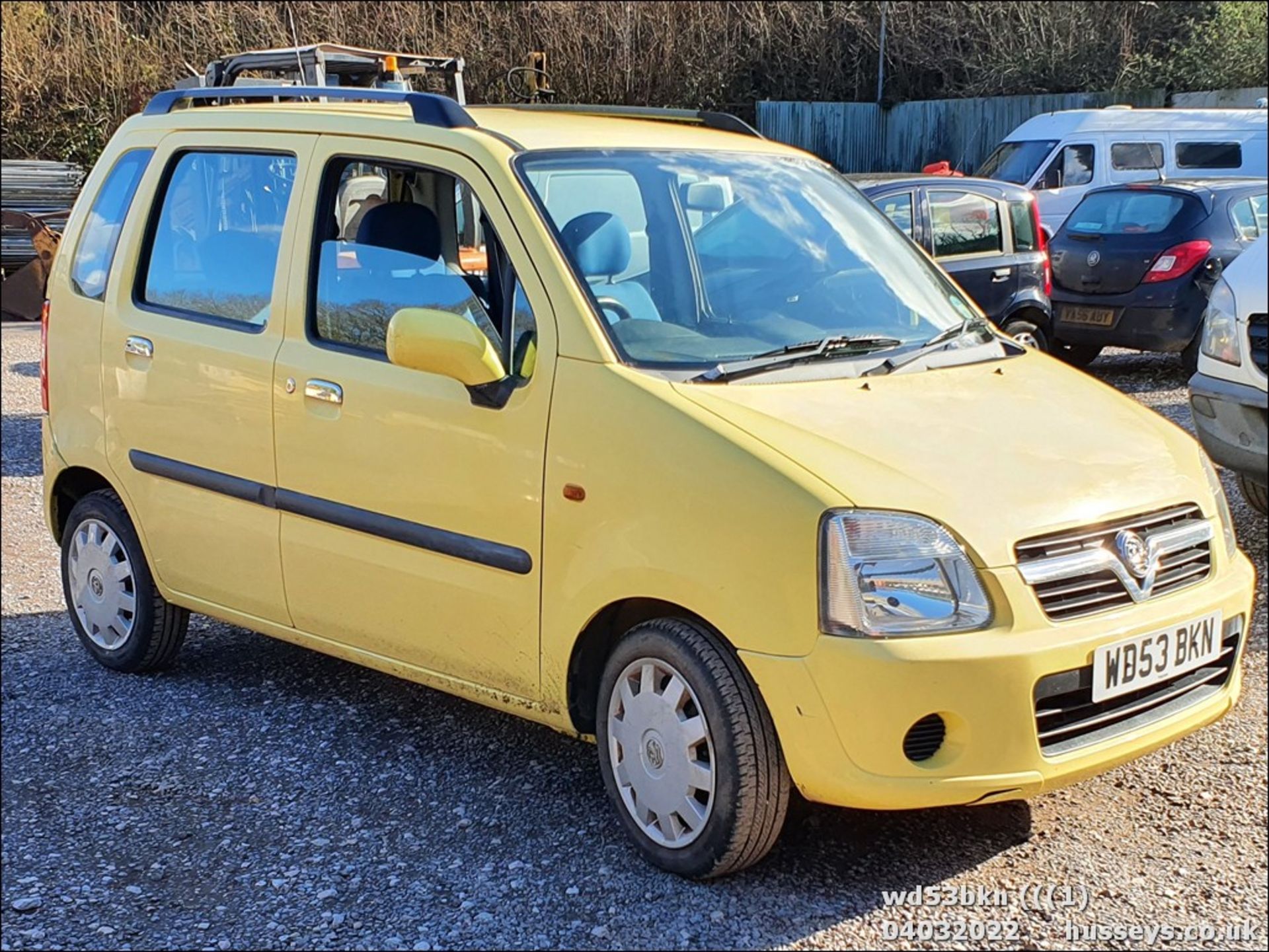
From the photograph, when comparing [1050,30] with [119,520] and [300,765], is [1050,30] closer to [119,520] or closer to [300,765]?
[300,765]

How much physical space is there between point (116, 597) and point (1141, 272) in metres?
4.08

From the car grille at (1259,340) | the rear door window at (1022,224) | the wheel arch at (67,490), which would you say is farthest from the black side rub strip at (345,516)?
the rear door window at (1022,224)

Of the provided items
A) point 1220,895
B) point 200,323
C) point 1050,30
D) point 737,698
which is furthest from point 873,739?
point 200,323

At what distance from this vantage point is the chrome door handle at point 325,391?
12.6 feet

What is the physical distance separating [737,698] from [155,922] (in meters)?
1.37

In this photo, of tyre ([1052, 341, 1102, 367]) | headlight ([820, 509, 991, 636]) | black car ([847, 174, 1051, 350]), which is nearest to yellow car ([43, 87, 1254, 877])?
headlight ([820, 509, 991, 636])

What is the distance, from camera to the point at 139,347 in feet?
14.6

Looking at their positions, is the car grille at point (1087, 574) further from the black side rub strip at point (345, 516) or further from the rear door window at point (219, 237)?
the rear door window at point (219, 237)

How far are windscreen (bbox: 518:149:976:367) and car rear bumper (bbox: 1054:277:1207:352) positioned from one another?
5.57 feet

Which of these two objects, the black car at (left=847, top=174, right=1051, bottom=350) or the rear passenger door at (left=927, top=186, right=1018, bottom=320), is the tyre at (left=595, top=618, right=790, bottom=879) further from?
the rear passenger door at (left=927, top=186, right=1018, bottom=320)

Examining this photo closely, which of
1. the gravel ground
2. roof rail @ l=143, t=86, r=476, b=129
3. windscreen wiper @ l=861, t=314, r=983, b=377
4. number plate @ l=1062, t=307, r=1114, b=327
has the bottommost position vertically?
the gravel ground

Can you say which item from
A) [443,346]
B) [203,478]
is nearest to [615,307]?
[443,346]

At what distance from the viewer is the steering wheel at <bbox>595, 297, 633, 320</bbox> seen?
3410 millimetres

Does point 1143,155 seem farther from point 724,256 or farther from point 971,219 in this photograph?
point 971,219
